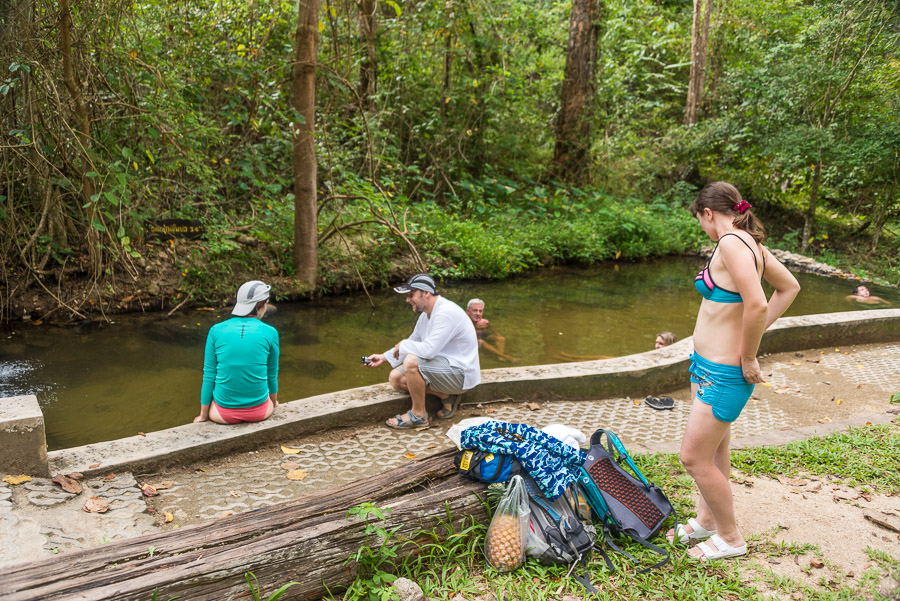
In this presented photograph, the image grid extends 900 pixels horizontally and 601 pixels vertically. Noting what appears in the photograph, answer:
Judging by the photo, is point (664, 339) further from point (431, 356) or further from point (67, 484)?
point (67, 484)

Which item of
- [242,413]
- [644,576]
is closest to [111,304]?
[242,413]

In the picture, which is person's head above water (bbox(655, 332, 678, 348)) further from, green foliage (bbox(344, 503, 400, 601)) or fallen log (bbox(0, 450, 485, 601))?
green foliage (bbox(344, 503, 400, 601))

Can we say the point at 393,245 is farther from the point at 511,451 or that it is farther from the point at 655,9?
the point at 655,9

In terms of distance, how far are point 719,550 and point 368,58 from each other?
14.2 meters

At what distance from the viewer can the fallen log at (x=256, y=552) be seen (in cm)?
269

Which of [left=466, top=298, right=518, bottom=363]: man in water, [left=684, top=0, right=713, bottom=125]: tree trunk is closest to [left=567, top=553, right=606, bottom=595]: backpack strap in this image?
[left=466, top=298, right=518, bottom=363]: man in water

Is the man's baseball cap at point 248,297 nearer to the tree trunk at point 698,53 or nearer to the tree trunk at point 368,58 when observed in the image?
the tree trunk at point 368,58

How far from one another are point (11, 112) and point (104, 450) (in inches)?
223

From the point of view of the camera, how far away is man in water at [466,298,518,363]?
8688 millimetres

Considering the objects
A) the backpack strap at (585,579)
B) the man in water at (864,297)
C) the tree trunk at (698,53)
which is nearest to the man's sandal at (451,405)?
the backpack strap at (585,579)

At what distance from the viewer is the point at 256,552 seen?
296cm

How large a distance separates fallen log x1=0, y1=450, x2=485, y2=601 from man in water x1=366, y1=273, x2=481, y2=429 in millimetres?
1955

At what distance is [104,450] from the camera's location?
15.2 feet

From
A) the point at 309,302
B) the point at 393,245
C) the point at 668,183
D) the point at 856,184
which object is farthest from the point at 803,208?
the point at 309,302
